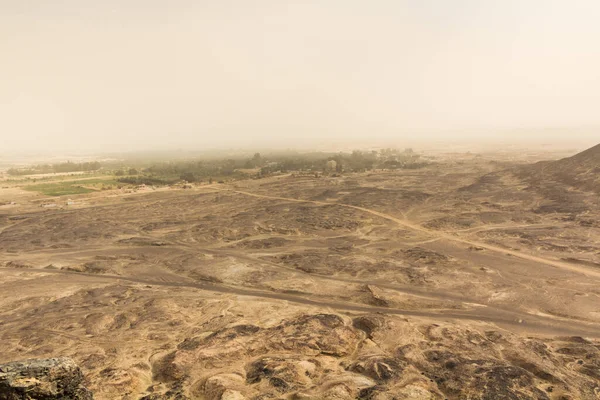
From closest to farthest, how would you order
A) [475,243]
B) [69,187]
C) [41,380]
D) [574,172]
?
[41,380] < [475,243] < [574,172] < [69,187]

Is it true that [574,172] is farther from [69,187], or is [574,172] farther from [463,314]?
[69,187]

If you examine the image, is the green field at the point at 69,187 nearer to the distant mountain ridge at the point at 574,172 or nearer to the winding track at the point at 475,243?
the winding track at the point at 475,243

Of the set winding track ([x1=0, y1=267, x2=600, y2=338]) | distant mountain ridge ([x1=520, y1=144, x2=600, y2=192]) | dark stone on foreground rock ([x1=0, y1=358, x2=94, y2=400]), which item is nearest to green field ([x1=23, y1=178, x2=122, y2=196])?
winding track ([x1=0, y1=267, x2=600, y2=338])

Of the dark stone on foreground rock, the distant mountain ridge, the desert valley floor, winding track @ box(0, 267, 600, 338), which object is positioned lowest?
winding track @ box(0, 267, 600, 338)

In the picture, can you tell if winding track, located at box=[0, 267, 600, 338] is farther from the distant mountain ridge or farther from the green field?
the green field

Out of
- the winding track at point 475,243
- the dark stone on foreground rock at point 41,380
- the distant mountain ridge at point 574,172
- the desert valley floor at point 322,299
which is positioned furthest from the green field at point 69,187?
the distant mountain ridge at point 574,172

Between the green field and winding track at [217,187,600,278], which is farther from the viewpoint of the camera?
the green field

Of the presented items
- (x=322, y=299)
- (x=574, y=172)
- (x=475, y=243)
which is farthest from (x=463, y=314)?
(x=574, y=172)

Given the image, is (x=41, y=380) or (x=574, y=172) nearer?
(x=41, y=380)

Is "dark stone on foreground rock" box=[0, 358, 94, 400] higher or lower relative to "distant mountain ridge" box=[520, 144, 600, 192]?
lower
